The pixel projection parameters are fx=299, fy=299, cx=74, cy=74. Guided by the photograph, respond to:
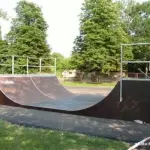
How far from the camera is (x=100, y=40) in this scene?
31.1m

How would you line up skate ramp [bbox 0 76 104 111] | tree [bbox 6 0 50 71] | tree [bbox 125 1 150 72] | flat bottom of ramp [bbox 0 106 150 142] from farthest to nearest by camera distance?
tree [bbox 125 1 150 72], tree [bbox 6 0 50 71], skate ramp [bbox 0 76 104 111], flat bottom of ramp [bbox 0 106 150 142]

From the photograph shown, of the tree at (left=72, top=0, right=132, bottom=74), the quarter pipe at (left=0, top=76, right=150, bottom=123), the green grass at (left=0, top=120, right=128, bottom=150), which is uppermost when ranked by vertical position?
the tree at (left=72, top=0, right=132, bottom=74)

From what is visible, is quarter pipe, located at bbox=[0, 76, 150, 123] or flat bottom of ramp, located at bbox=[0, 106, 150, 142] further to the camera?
quarter pipe, located at bbox=[0, 76, 150, 123]

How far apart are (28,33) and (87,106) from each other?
80.5 ft

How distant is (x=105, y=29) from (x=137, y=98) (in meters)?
24.3

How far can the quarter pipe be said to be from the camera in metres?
8.03

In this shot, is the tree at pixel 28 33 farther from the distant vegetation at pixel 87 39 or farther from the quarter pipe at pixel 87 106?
the quarter pipe at pixel 87 106

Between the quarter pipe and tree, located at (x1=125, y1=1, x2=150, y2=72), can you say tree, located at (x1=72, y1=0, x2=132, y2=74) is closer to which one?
tree, located at (x1=125, y1=1, x2=150, y2=72)

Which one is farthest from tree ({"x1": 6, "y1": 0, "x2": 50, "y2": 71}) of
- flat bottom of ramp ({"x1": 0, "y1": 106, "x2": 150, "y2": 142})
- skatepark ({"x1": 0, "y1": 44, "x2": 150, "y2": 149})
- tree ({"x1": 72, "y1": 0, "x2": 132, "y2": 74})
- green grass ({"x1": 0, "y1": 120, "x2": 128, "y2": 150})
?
green grass ({"x1": 0, "y1": 120, "x2": 128, "y2": 150})

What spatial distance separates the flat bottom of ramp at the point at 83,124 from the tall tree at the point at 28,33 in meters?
24.5

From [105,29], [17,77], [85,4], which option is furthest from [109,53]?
[17,77]

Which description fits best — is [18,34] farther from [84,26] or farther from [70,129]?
[70,129]

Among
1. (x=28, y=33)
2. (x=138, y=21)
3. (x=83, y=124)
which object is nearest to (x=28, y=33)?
(x=28, y=33)

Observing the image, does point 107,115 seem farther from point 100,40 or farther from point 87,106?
point 100,40
